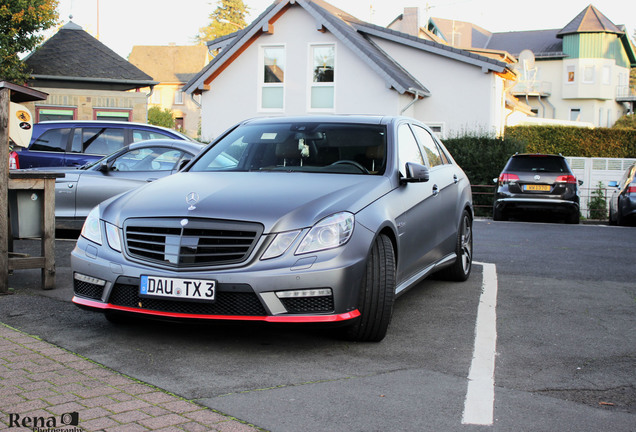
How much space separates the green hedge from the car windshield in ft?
106

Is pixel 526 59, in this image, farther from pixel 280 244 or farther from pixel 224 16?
pixel 280 244

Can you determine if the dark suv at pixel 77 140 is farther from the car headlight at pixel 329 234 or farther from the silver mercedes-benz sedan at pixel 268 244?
the car headlight at pixel 329 234

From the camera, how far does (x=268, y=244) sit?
4832 mm

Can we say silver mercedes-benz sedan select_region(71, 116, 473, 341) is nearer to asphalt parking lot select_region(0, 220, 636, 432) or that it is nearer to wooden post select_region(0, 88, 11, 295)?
asphalt parking lot select_region(0, 220, 636, 432)

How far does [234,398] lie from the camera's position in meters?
4.03

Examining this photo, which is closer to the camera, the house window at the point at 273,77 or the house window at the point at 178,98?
the house window at the point at 273,77

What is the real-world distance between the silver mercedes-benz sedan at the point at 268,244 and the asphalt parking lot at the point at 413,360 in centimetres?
28

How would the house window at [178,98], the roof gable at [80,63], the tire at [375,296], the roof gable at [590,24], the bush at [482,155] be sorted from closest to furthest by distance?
the tire at [375,296] → the bush at [482,155] → the roof gable at [80,63] → the roof gable at [590,24] → the house window at [178,98]

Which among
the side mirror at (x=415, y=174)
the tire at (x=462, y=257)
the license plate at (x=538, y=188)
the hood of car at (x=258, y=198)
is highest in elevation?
the side mirror at (x=415, y=174)

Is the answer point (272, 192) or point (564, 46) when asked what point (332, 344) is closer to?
point (272, 192)

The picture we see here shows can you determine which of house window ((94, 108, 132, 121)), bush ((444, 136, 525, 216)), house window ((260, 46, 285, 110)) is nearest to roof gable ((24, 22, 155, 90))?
house window ((94, 108, 132, 121))

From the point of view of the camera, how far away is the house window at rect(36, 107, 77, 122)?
2938 cm

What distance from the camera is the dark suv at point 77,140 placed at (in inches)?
525

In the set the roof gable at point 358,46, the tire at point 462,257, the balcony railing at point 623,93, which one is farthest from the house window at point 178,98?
the tire at point 462,257
